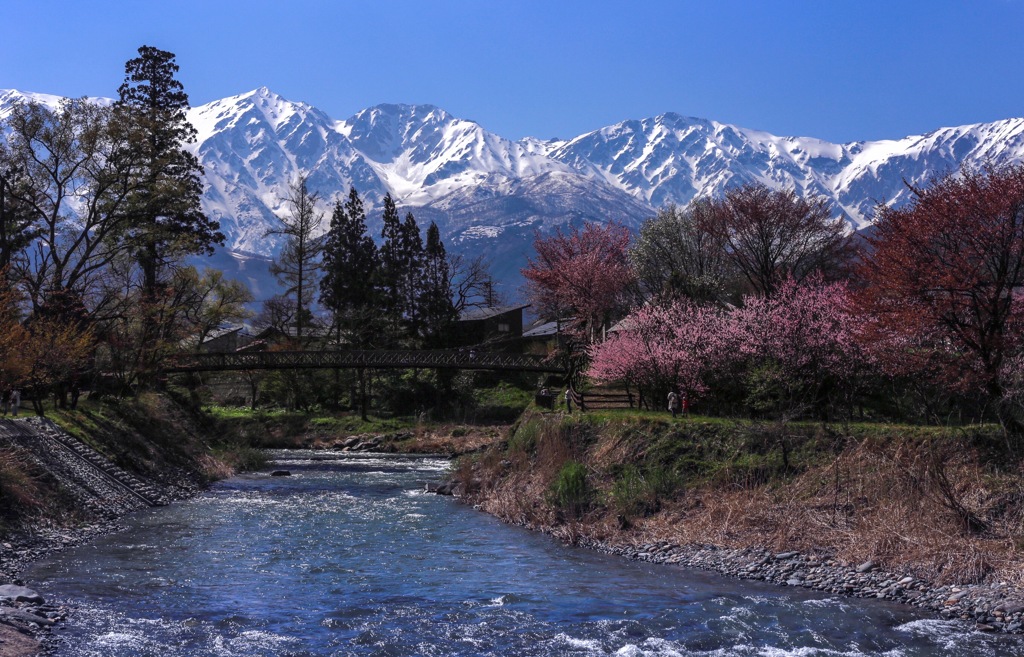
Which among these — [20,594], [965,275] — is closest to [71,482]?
[20,594]

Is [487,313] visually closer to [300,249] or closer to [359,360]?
[300,249]

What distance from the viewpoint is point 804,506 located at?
2491 cm

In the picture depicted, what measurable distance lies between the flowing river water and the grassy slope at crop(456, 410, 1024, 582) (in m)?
2.20

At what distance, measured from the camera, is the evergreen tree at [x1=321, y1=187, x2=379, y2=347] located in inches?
3268

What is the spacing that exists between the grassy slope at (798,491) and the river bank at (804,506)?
0.04m

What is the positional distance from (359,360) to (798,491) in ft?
141

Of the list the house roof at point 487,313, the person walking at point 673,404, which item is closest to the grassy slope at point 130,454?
the person walking at point 673,404

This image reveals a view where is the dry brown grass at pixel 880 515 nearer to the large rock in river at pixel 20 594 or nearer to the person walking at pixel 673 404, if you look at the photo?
the person walking at pixel 673 404

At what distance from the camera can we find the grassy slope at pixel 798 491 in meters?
21.4

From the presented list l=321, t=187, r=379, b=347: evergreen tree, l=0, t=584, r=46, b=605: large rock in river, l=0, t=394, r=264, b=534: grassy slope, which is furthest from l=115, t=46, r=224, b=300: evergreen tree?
l=0, t=584, r=46, b=605: large rock in river

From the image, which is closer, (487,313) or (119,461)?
(119,461)

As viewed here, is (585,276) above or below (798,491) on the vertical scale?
above

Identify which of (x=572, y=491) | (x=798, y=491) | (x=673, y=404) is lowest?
(x=572, y=491)

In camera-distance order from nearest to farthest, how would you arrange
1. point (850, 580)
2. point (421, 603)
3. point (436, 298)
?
point (421, 603) < point (850, 580) < point (436, 298)
